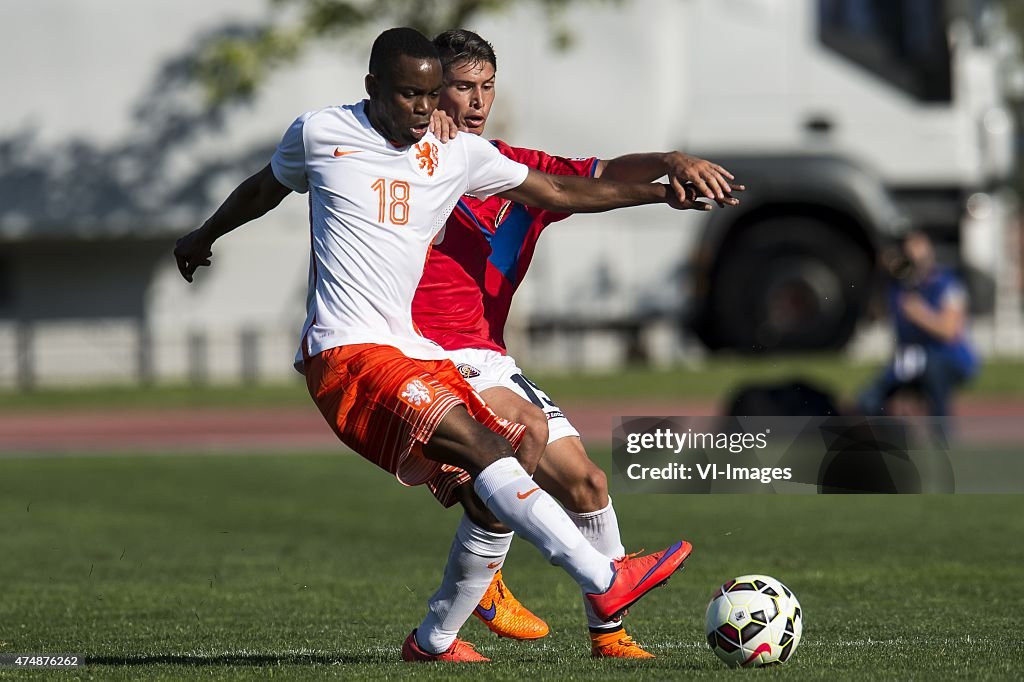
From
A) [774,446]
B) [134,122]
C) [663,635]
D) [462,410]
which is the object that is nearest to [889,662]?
[663,635]

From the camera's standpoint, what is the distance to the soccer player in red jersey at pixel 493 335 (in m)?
5.92

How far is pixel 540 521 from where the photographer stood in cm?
535

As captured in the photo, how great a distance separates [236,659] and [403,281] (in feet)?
5.03

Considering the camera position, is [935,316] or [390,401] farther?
[935,316]

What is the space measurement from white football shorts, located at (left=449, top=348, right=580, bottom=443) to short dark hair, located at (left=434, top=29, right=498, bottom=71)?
1.11m

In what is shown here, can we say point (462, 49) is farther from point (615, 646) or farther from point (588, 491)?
point (615, 646)

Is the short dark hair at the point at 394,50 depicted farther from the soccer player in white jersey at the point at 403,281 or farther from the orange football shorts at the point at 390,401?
the orange football shorts at the point at 390,401

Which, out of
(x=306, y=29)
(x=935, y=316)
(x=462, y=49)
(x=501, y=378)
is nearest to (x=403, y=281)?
(x=501, y=378)

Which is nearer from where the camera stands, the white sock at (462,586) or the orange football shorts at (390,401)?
the orange football shorts at (390,401)

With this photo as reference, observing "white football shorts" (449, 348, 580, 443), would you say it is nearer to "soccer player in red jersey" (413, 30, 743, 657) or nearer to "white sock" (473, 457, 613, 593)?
"soccer player in red jersey" (413, 30, 743, 657)

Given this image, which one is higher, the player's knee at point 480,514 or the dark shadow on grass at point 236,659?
the player's knee at point 480,514

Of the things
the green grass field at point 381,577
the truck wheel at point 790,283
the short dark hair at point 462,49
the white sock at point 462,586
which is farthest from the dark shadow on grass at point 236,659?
the truck wheel at point 790,283

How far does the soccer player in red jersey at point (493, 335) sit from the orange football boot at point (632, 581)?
46 centimetres

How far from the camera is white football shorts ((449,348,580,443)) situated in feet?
19.8
